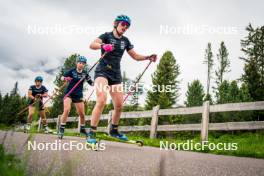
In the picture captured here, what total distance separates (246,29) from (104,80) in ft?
121

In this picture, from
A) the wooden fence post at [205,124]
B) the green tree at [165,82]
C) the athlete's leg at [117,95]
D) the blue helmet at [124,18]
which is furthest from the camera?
the green tree at [165,82]

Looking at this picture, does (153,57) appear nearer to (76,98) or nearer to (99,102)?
(99,102)

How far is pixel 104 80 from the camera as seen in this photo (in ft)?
17.8

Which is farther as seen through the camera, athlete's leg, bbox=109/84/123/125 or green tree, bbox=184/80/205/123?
green tree, bbox=184/80/205/123

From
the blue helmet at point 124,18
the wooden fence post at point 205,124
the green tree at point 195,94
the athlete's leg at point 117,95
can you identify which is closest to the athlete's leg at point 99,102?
the athlete's leg at point 117,95

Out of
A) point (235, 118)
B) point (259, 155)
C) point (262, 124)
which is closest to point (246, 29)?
point (235, 118)

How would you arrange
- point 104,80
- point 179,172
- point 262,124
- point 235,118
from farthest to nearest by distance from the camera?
point 235,118 < point 262,124 < point 104,80 < point 179,172

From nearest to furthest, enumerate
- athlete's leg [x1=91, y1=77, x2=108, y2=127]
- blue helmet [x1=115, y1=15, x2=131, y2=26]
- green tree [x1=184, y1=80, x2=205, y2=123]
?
athlete's leg [x1=91, y1=77, x2=108, y2=127], blue helmet [x1=115, y1=15, x2=131, y2=26], green tree [x1=184, y1=80, x2=205, y2=123]

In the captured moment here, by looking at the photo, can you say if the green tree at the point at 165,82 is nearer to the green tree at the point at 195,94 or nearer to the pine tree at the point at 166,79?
the pine tree at the point at 166,79

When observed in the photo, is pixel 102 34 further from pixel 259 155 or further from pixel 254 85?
pixel 254 85

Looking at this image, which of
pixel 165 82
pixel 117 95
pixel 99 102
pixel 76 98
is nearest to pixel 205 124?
pixel 76 98

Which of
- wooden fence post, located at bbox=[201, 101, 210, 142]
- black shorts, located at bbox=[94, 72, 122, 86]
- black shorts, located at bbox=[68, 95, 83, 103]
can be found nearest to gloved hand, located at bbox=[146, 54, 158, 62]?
black shorts, located at bbox=[94, 72, 122, 86]

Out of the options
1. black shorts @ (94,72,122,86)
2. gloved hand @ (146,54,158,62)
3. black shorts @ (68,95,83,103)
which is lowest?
black shorts @ (68,95,83,103)

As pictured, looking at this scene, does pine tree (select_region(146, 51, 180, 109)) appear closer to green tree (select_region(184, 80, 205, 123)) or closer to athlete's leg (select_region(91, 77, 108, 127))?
green tree (select_region(184, 80, 205, 123))
